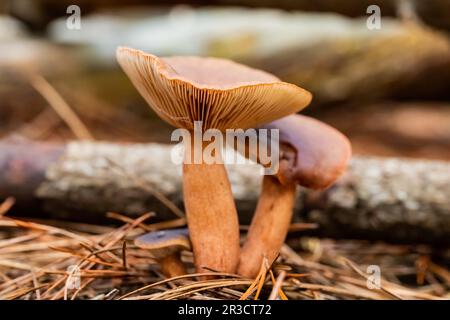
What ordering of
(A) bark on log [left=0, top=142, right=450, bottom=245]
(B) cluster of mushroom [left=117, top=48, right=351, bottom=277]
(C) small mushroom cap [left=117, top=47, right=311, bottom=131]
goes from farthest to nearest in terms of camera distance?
(A) bark on log [left=0, top=142, right=450, bottom=245]
(B) cluster of mushroom [left=117, top=48, right=351, bottom=277]
(C) small mushroom cap [left=117, top=47, right=311, bottom=131]

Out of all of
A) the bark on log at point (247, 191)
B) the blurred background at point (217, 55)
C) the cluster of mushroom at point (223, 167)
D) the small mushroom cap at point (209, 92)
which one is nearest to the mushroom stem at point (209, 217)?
the cluster of mushroom at point (223, 167)

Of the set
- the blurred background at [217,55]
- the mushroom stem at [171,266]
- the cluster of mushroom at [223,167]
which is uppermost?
the blurred background at [217,55]

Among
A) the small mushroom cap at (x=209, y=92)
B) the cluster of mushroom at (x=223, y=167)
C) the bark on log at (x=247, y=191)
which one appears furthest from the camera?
the bark on log at (x=247, y=191)

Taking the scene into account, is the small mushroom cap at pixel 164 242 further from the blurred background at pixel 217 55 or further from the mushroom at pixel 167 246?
the blurred background at pixel 217 55

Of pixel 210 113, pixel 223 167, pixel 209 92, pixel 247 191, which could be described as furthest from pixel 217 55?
pixel 209 92

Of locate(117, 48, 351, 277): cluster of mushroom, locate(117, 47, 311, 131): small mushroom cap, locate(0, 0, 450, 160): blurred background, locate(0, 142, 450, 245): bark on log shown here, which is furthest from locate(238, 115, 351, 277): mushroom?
locate(0, 0, 450, 160): blurred background

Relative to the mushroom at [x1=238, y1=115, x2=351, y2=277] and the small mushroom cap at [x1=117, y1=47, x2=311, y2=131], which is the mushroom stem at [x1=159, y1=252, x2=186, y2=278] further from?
the small mushroom cap at [x1=117, y1=47, x2=311, y2=131]
